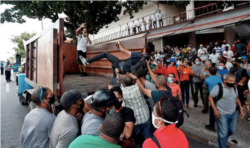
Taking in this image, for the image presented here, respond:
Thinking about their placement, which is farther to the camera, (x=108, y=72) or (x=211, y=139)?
(x=108, y=72)

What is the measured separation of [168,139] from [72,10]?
8.37 m

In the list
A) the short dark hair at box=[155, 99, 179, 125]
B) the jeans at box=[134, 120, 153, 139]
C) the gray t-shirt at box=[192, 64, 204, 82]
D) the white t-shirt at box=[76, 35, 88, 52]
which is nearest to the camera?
the short dark hair at box=[155, 99, 179, 125]

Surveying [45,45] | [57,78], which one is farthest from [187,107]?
[45,45]

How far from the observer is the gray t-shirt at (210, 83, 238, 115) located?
257 cm

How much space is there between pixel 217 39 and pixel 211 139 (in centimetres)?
1124

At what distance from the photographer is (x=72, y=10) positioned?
26.2ft

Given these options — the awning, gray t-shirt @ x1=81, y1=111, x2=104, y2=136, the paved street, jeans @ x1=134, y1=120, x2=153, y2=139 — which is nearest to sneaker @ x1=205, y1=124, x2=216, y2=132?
jeans @ x1=134, y1=120, x2=153, y2=139

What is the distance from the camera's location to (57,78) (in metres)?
2.54

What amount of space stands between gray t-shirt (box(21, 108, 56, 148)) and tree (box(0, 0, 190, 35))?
661cm

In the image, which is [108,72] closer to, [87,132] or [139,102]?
[139,102]

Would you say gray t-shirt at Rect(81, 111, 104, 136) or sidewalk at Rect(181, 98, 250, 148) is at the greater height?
gray t-shirt at Rect(81, 111, 104, 136)

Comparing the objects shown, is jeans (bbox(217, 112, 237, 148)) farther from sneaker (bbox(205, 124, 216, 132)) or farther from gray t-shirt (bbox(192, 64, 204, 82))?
gray t-shirt (bbox(192, 64, 204, 82))

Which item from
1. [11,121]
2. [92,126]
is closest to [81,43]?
[11,121]

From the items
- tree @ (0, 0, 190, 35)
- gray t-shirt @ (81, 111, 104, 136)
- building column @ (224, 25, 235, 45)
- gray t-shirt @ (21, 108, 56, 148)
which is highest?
tree @ (0, 0, 190, 35)
